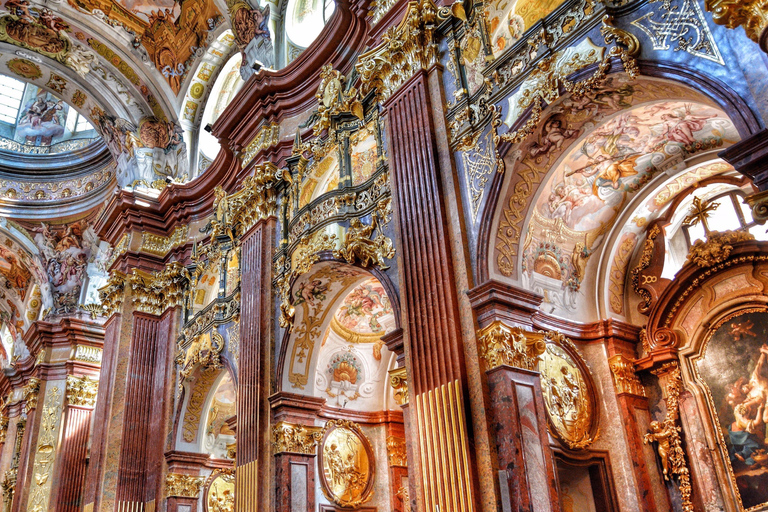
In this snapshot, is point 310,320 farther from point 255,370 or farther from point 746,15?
point 746,15

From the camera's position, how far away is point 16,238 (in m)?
20.7

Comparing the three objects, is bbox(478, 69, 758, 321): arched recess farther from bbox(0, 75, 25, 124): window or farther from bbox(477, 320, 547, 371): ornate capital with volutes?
bbox(0, 75, 25, 124): window

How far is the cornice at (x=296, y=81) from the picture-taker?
33.7 feet

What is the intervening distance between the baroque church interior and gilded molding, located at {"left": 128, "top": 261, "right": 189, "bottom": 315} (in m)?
0.07

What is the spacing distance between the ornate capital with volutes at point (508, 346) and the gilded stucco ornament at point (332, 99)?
4.31 meters

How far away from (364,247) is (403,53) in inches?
94.7

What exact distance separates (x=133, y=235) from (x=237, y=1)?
5397 mm

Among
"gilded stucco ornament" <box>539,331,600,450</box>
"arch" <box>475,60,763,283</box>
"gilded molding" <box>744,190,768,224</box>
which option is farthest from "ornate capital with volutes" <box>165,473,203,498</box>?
"gilded molding" <box>744,190,768,224</box>

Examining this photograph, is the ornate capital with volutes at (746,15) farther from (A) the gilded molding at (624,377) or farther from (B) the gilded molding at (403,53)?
(A) the gilded molding at (624,377)

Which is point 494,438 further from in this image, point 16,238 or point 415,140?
point 16,238

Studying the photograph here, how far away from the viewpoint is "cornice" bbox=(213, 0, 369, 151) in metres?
10.3

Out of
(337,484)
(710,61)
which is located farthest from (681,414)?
(337,484)

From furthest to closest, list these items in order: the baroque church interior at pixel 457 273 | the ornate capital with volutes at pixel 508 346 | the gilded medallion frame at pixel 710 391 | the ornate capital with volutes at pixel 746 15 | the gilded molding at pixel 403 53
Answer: the gilded molding at pixel 403 53
the gilded medallion frame at pixel 710 391
the ornate capital with volutes at pixel 508 346
the baroque church interior at pixel 457 273
the ornate capital with volutes at pixel 746 15

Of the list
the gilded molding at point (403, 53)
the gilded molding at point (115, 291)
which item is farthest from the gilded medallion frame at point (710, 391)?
the gilded molding at point (115, 291)
